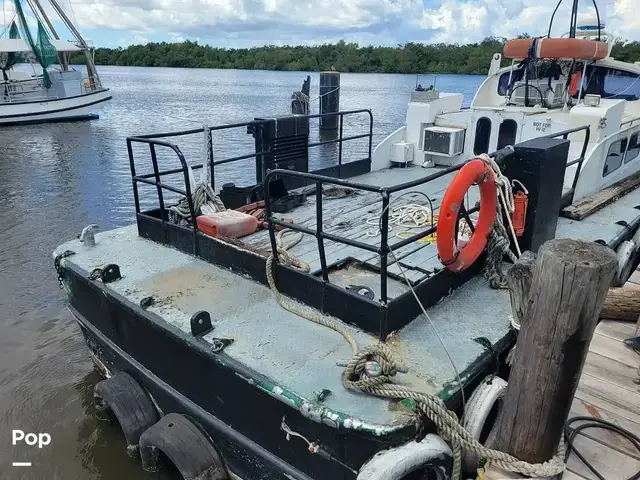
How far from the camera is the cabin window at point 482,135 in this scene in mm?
7695

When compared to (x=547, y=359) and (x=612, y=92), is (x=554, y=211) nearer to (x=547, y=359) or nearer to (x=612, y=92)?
(x=547, y=359)

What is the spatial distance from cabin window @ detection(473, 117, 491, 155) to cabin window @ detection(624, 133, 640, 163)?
6.62 feet

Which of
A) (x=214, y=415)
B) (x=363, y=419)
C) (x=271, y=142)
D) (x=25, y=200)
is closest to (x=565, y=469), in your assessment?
(x=363, y=419)

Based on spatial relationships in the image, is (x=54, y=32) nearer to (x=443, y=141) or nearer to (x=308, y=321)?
(x=443, y=141)

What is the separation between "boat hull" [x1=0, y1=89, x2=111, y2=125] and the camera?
25609mm

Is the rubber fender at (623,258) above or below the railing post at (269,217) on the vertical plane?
below

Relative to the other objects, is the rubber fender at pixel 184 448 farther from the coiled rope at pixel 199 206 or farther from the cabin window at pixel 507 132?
the cabin window at pixel 507 132

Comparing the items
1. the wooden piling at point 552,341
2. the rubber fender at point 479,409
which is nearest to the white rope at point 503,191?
the wooden piling at point 552,341

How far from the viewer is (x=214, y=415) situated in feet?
12.2

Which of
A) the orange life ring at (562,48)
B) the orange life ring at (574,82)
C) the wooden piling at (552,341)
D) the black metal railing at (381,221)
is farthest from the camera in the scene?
the orange life ring at (574,82)

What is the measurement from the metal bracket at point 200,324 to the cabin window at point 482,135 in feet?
18.6

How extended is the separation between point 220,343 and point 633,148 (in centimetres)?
741

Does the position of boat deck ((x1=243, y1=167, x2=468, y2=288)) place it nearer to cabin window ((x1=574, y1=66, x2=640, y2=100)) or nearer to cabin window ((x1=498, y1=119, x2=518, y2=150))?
cabin window ((x1=498, y1=119, x2=518, y2=150))

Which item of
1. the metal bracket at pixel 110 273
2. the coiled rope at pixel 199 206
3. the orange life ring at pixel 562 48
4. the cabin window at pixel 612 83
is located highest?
the orange life ring at pixel 562 48
